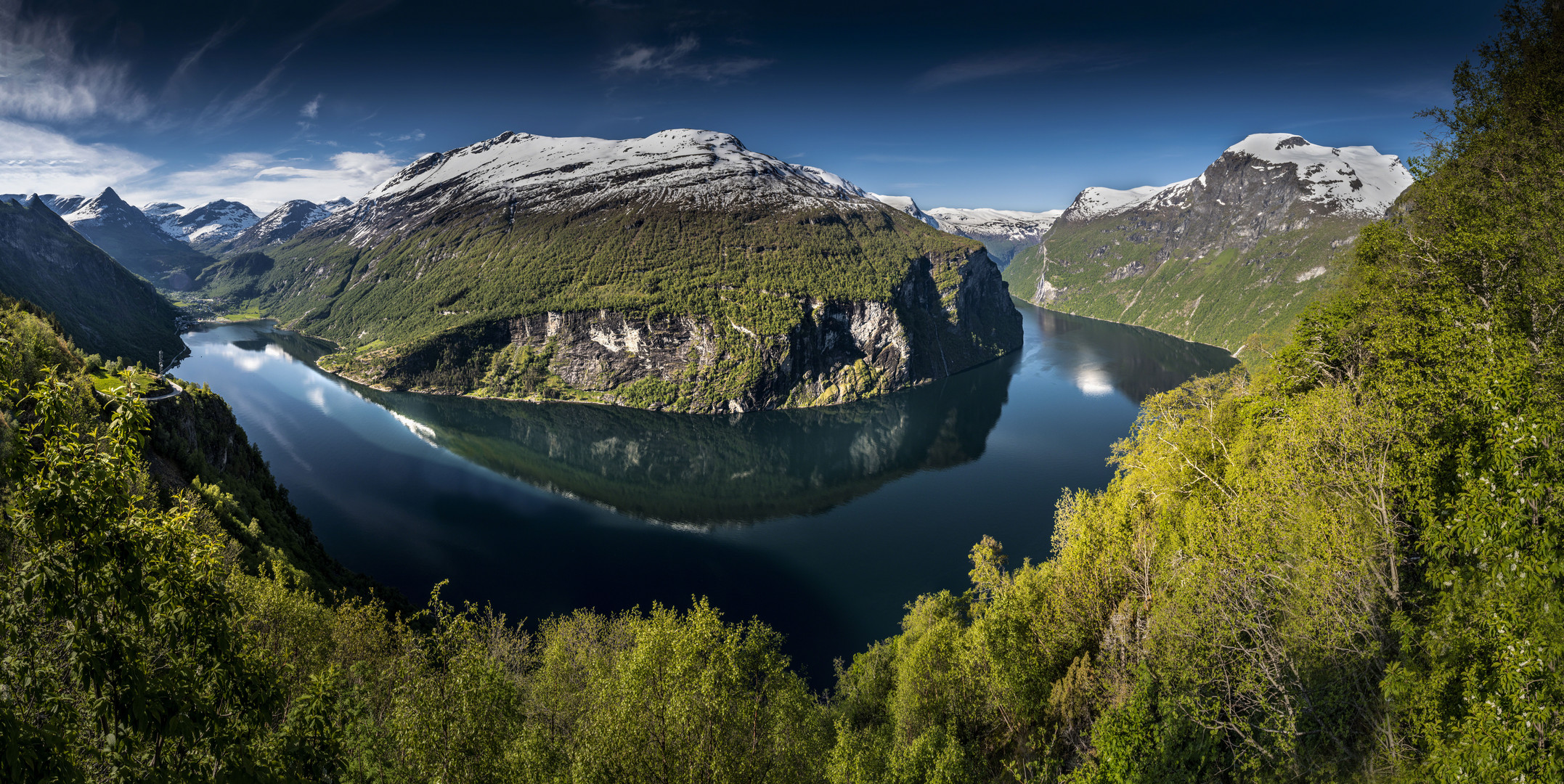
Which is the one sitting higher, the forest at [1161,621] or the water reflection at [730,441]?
the forest at [1161,621]

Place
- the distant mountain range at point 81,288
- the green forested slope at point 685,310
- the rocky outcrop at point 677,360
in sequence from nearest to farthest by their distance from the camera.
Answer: the distant mountain range at point 81,288
the rocky outcrop at point 677,360
the green forested slope at point 685,310

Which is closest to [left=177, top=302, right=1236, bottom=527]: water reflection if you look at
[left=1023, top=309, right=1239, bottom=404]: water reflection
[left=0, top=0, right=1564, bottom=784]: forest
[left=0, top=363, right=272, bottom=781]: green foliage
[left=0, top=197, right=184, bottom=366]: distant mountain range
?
[left=1023, top=309, right=1239, bottom=404]: water reflection

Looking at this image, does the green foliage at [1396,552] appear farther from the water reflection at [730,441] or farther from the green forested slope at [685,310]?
the green forested slope at [685,310]

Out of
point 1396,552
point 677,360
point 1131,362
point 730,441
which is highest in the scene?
point 677,360

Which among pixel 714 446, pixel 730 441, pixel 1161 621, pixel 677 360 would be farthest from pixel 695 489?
pixel 1161 621

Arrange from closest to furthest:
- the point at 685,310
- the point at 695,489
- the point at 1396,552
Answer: the point at 1396,552 < the point at 695,489 < the point at 685,310

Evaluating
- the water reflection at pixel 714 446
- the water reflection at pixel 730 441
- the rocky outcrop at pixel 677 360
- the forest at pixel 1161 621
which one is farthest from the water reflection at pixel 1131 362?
the forest at pixel 1161 621

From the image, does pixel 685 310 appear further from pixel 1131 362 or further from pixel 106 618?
pixel 106 618

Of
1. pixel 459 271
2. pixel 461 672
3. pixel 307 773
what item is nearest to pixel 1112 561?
pixel 461 672
